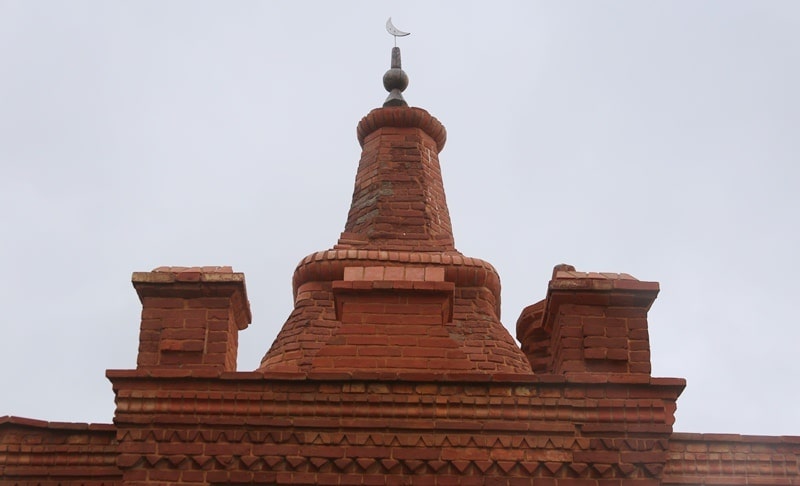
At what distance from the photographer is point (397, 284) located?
866 cm

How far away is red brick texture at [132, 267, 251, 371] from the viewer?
27.0 feet

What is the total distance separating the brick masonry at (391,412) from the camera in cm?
781

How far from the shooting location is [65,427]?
26.6ft

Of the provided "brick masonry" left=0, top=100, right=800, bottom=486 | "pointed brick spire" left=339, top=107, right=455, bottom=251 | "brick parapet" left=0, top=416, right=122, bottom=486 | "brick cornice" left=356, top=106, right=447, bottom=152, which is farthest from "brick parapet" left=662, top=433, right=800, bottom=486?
"brick cornice" left=356, top=106, right=447, bottom=152

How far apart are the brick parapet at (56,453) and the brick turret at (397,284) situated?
1450 mm

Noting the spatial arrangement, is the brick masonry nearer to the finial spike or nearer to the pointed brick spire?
the pointed brick spire

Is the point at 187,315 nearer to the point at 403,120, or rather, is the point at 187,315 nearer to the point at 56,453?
the point at 56,453

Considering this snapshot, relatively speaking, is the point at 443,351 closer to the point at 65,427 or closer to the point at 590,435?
the point at 590,435

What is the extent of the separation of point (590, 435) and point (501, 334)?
237 centimetres

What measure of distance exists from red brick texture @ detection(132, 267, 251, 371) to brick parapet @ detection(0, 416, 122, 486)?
56cm

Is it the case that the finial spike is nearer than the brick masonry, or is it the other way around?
the brick masonry

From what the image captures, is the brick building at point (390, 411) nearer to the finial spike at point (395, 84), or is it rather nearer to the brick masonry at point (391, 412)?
the brick masonry at point (391, 412)

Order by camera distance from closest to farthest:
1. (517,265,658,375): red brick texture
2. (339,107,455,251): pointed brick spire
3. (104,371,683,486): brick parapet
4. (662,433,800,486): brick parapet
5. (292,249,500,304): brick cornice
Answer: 1. (104,371,683,486): brick parapet
2. (662,433,800,486): brick parapet
3. (517,265,658,375): red brick texture
4. (292,249,500,304): brick cornice
5. (339,107,455,251): pointed brick spire

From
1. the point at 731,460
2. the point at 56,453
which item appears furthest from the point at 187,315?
the point at 731,460
